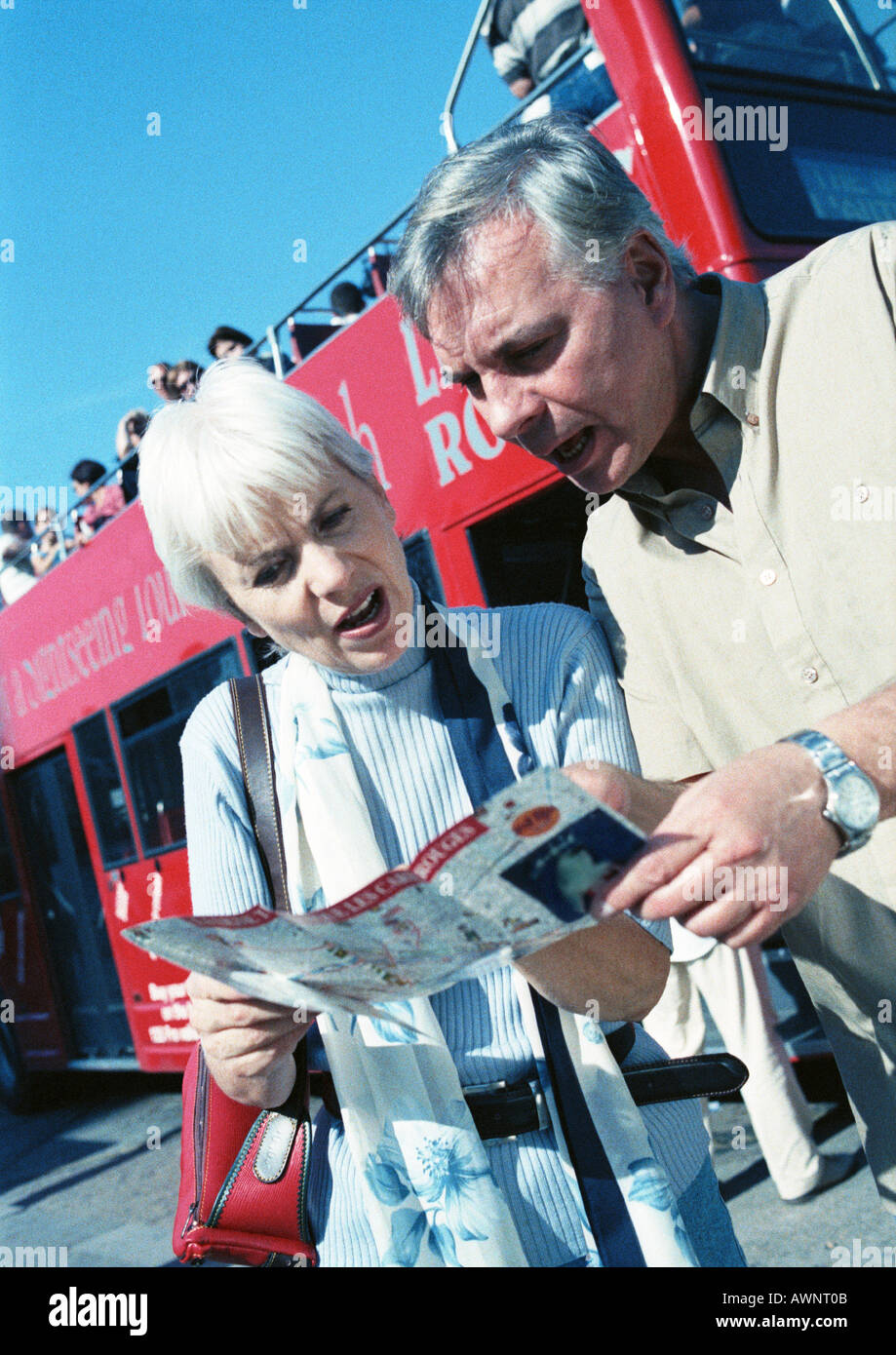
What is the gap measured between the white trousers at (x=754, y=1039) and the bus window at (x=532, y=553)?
1425 millimetres

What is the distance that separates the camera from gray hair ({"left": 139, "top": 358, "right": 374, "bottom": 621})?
1516 millimetres

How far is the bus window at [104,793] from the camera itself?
23.1 feet

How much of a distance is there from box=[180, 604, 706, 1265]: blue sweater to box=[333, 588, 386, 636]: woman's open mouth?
0.25 feet

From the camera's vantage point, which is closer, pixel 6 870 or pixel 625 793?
pixel 625 793

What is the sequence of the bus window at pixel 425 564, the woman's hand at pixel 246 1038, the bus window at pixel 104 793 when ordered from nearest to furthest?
the woman's hand at pixel 246 1038 → the bus window at pixel 425 564 → the bus window at pixel 104 793

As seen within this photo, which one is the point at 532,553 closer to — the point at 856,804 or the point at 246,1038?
the point at 246,1038

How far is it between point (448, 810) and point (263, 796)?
0.25 metres

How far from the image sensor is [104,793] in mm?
7230

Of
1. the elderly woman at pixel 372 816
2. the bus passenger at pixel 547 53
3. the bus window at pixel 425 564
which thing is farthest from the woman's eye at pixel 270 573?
the bus window at pixel 425 564

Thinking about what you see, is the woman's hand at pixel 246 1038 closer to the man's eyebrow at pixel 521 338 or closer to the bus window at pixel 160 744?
the man's eyebrow at pixel 521 338

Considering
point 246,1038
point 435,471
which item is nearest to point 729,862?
point 246,1038

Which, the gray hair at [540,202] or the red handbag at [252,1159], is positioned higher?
the gray hair at [540,202]

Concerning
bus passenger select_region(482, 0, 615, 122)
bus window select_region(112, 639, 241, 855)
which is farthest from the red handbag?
bus window select_region(112, 639, 241, 855)

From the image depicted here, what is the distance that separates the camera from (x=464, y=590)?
4.36m
